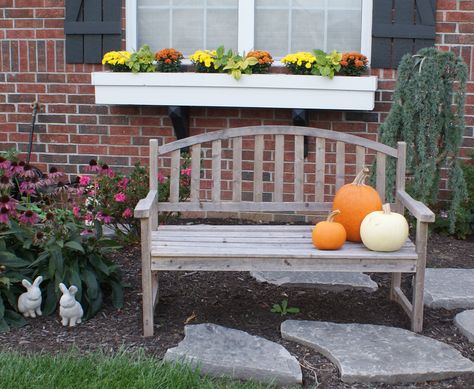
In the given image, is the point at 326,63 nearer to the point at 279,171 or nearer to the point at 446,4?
the point at 446,4

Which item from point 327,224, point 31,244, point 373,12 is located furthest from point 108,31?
point 327,224

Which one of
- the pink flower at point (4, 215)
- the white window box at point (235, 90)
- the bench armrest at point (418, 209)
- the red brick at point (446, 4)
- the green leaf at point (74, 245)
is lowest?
the green leaf at point (74, 245)

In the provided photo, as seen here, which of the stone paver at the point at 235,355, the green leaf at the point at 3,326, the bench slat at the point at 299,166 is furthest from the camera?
the bench slat at the point at 299,166

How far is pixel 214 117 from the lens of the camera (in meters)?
5.87

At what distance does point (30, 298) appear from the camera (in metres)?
3.69

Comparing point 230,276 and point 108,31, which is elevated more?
point 108,31

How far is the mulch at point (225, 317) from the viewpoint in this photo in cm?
345

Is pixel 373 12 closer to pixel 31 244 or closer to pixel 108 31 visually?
pixel 108 31

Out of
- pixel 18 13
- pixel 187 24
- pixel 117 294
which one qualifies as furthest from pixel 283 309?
pixel 18 13

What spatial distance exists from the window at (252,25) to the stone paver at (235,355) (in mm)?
2935

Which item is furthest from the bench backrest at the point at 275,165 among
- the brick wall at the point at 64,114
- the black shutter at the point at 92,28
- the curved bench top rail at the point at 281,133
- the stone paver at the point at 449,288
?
the black shutter at the point at 92,28

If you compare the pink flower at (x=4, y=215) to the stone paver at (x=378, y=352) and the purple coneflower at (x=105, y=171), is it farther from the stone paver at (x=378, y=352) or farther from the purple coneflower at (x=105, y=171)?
the stone paver at (x=378, y=352)

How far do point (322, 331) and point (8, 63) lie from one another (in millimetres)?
3748

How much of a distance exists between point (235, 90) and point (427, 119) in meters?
1.44
